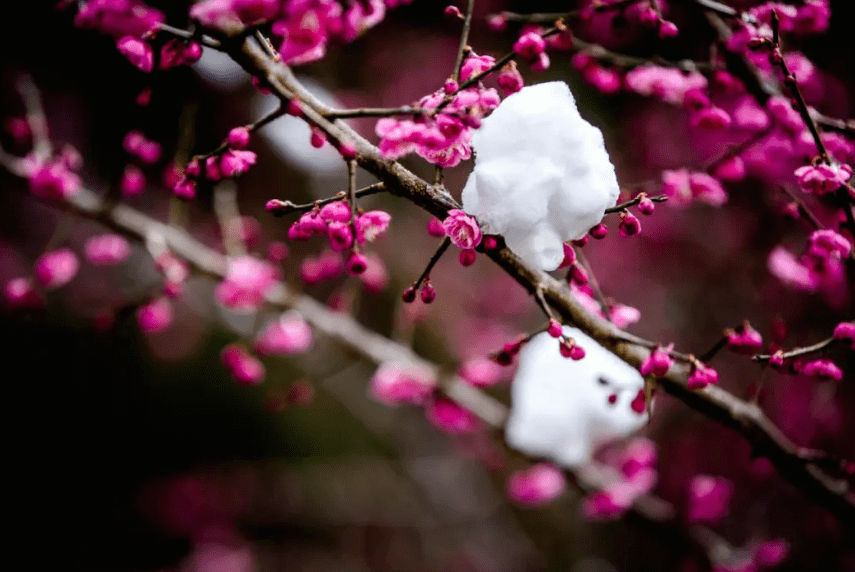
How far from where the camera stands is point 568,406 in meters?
1.23

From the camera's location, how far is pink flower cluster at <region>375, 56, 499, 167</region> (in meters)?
0.63

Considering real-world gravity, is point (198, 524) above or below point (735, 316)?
below

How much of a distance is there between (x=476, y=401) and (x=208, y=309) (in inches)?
71.4

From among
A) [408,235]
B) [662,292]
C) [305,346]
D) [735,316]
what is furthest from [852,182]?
[408,235]

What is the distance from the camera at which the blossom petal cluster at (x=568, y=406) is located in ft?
4.03

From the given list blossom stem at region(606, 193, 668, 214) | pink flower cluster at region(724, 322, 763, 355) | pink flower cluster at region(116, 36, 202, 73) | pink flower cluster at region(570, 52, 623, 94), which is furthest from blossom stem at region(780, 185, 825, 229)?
pink flower cluster at region(116, 36, 202, 73)

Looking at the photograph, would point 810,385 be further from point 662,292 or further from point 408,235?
point 408,235

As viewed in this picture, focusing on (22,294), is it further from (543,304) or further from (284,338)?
(543,304)

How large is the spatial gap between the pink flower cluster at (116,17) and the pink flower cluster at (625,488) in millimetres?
1313

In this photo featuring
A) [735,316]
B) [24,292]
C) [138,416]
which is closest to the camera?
[24,292]

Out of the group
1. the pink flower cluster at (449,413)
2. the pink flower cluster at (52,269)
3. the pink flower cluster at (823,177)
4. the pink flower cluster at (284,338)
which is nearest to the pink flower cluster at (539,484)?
the pink flower cluster at (449,413)

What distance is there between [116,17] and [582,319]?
848 mm

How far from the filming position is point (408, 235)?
114 inches

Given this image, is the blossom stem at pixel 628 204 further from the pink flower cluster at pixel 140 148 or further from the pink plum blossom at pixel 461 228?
Answer: the pink flower cluster at pixel 140 148
